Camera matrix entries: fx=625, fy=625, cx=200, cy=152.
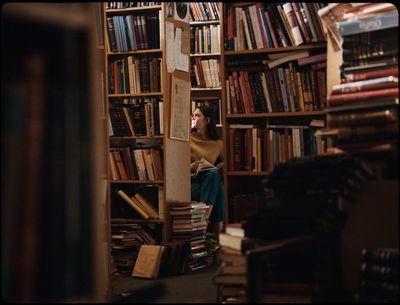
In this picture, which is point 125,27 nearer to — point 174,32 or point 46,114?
point 174,32

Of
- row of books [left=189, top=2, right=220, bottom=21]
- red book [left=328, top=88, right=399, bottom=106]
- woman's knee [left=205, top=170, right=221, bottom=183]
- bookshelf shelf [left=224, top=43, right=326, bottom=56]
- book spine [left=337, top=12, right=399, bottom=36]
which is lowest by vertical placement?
woman's knee [left=205, top=170, right=221, bottom=183]

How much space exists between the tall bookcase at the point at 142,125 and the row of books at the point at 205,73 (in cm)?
113

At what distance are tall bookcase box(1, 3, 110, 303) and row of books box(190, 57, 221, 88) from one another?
4.75m

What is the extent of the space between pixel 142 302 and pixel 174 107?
3.03 metres

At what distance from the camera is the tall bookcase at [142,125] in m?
4.82

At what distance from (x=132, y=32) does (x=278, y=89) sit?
1.54m

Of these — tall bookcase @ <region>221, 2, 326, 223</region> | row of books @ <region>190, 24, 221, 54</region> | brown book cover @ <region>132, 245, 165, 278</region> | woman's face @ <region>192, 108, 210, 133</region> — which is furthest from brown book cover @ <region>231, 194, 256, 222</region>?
row of books @ <region>190, 24, 221, 54</region>

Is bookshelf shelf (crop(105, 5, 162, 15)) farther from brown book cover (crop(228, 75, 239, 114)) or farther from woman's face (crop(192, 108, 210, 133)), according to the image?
brown book cover (crop(228, 75, 239, 114))

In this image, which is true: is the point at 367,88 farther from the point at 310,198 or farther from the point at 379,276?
the point at 379,276

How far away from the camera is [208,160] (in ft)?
17.8

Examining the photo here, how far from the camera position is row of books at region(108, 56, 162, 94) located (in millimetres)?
4949

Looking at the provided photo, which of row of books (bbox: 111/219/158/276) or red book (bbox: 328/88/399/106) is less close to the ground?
red book (bbox: 328/88/399/106)

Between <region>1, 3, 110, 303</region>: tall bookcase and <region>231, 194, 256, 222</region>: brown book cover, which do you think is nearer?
<region>1, 3, 110, 303</region>: tall bookcase

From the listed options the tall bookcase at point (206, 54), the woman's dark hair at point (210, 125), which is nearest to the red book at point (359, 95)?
the woman's dark hair at point (210, 125)
